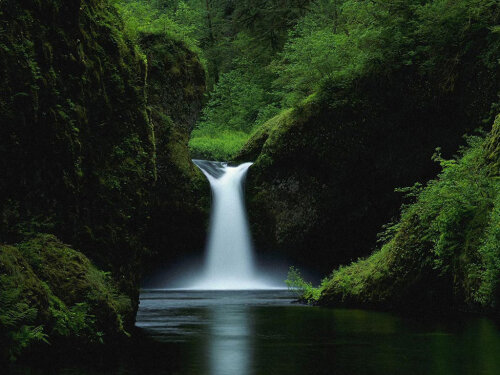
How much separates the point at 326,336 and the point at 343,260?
14.1 metres

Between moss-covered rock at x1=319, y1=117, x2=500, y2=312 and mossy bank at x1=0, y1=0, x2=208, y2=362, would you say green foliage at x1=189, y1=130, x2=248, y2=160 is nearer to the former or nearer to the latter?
moss-covered rock at x1=319, y1=117, x2=500, y2=312

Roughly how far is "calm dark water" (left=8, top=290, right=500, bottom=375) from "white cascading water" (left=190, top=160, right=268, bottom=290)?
10.4 meters

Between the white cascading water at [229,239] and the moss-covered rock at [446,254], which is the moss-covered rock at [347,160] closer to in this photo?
→ the white cascading water at [229,239]

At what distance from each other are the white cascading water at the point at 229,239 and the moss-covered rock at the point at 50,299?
14.6 m

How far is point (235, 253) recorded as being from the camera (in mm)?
23172

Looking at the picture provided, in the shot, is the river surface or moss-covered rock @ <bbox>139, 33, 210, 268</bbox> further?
moss-covered rock @ <bbox>139, 33, 210, 268</bbox>

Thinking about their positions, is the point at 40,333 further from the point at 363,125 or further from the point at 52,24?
the point at 363,125

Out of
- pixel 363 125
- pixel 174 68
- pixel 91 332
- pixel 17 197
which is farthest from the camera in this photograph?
pixel 174 68

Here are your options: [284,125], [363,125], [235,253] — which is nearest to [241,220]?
[235,253]

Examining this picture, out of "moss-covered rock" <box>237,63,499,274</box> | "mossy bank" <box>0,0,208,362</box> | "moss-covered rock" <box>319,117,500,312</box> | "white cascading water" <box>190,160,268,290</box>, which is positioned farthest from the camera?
"white cascading water" <box>190,160,268,290</box>

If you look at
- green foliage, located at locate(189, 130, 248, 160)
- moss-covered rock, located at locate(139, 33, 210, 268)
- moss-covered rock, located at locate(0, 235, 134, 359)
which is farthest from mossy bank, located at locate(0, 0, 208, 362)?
green foliage, located at locate(189, 130, 248, 160)

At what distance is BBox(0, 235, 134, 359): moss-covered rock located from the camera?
597cm

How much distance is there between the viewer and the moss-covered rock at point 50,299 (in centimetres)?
597

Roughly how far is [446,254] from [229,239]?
483 inches
